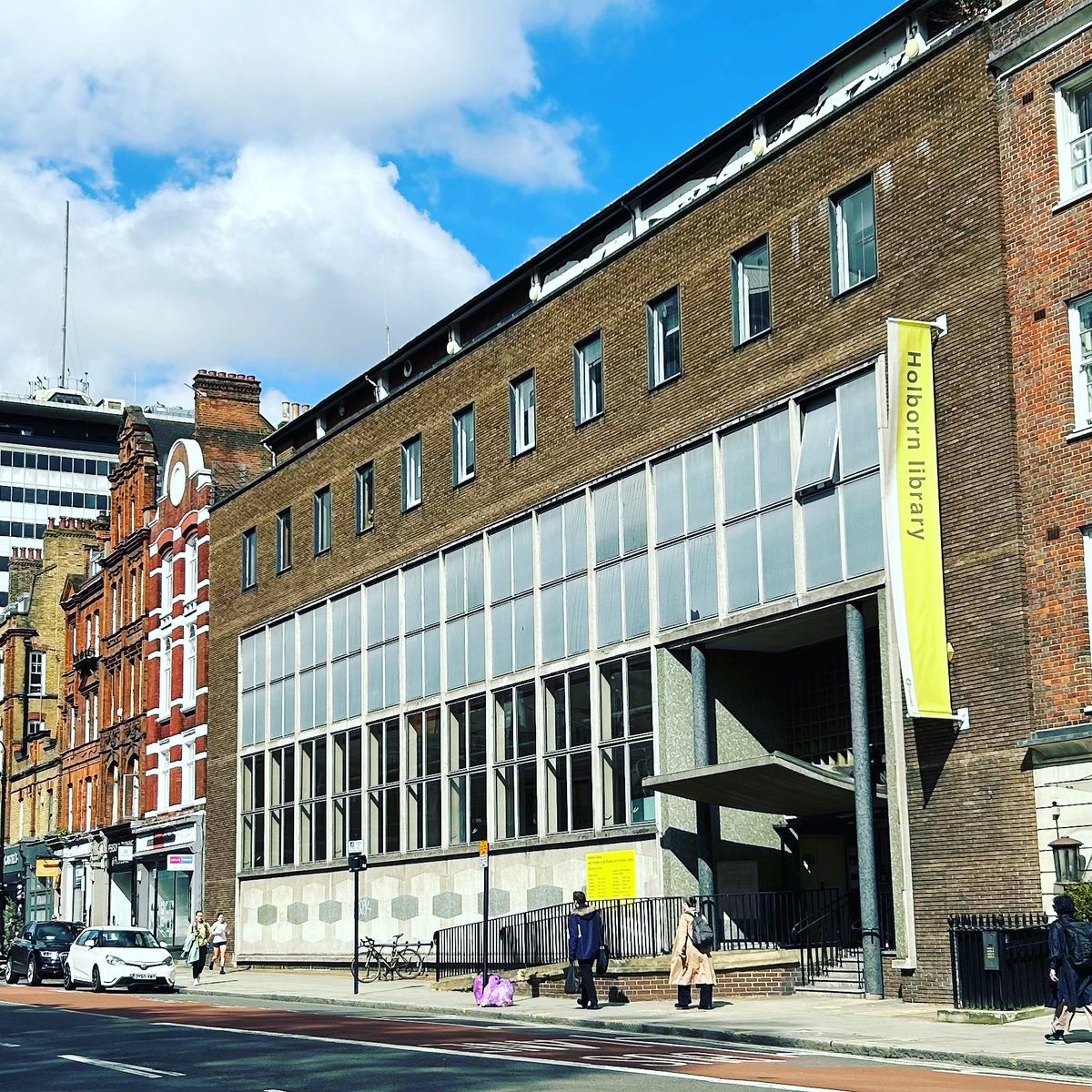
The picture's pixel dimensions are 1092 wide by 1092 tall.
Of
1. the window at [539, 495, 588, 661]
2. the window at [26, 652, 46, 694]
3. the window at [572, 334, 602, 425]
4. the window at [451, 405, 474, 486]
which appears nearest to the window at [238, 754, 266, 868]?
the window at [451, 405, 474, 486]

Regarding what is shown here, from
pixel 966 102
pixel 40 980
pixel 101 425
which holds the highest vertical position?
pixel 101 425

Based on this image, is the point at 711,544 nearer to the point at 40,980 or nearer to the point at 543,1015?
the point at 543,1015

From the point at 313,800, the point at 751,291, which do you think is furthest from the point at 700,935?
the point at 313,800

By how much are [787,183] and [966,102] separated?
4.27 meters

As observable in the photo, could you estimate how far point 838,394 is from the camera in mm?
27656

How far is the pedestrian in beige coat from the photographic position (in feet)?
83.0

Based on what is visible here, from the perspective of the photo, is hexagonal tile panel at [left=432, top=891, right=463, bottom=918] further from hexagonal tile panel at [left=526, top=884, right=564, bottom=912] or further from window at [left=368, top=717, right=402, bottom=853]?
hexagonal tile panel at [left=526, top=884, right=564, bottom=912]

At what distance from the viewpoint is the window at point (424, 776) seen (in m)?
39.7

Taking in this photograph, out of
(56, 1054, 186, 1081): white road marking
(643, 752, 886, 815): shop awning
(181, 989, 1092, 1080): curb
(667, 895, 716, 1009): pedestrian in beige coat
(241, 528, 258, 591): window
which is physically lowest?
(181, 989, 1092, 1080): curb

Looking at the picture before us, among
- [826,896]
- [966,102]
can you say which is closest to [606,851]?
[826,896]

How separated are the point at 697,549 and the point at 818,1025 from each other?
1084 centimetres

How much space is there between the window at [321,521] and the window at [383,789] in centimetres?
577

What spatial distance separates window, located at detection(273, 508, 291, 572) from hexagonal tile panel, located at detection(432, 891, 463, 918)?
1299 cm

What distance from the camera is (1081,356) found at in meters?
23.7
